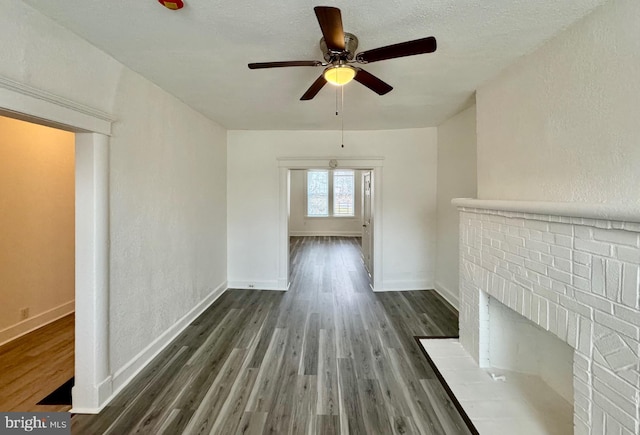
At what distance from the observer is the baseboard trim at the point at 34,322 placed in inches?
101

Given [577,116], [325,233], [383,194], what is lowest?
[325,233]

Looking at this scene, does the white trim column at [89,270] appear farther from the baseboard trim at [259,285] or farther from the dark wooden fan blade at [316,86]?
the baseboard trim at [259,285]

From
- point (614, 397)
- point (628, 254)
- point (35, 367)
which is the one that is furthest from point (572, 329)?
point (35, 367)

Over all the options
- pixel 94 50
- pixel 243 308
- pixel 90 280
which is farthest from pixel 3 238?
pixel 243 308

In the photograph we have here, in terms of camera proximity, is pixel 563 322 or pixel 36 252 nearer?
pixel 563 322

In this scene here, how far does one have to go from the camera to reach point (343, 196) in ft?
31.6

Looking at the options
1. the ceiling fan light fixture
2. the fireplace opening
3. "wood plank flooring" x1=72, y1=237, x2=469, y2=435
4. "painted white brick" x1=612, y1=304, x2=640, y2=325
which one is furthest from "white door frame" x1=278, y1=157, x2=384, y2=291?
"painted white brick" x1=612, y1=304, x2=640, y2=325

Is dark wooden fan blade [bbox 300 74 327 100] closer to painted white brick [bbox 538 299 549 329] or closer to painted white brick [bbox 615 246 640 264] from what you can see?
Answer: painted white brick [bbox 615 246 640 264]

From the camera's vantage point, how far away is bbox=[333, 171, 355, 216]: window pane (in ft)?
31.3

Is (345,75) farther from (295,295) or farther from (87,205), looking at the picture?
(295,295)

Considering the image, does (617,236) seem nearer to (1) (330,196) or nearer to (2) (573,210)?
(2) (573,210)

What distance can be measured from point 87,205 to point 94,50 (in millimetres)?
1027

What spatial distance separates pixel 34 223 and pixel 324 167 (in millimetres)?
3462

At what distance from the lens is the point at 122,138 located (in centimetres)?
198
